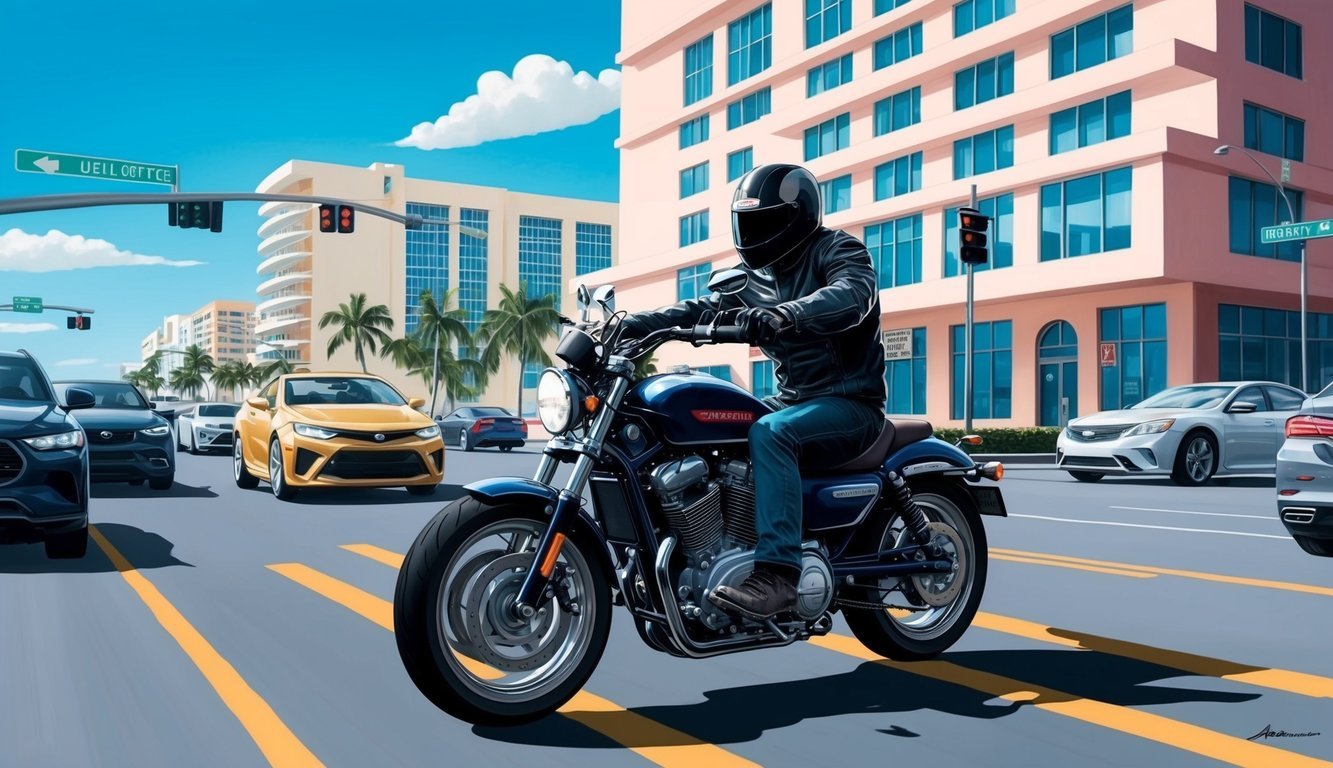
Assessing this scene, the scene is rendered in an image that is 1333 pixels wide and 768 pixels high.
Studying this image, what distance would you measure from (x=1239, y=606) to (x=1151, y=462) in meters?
10.4

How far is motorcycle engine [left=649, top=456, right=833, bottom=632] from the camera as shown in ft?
13.8

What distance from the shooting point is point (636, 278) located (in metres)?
58.9

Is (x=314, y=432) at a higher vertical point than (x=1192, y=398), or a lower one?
lower

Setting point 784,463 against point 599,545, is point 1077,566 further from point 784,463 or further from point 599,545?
point 599,545

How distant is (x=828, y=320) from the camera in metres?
4.39

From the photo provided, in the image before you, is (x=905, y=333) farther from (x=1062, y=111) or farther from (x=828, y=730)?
(x=828, y=730)

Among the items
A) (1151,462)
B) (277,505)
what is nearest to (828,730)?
(277,505)

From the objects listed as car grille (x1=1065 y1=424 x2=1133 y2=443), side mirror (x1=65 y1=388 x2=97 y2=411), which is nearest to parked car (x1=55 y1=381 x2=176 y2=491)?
side mirror (x1=65 y1=388 x2=97 y2=411)

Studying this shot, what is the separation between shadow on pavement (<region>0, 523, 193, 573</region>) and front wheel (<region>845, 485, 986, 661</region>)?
5.25m

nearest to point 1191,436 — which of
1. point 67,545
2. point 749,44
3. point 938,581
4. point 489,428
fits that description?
point 938,581

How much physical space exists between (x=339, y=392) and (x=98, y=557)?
6.46m

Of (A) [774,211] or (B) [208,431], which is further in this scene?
(B) [208,431]

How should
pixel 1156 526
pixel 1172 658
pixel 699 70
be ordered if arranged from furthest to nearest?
1. pixel 699 70
2. pixel 1156 526
3. pixel 1172 658

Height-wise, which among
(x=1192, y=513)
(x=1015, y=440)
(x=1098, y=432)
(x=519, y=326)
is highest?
(x=519, y=326)
